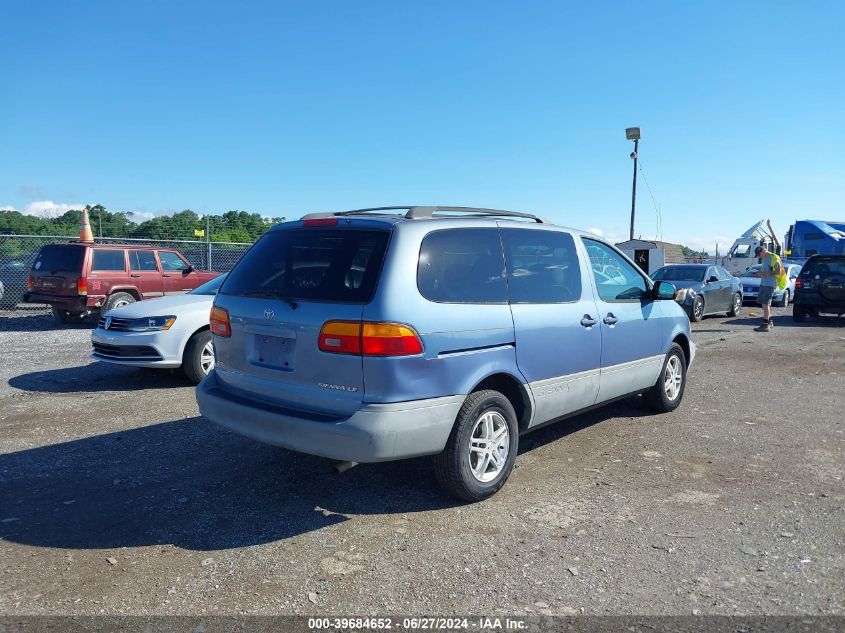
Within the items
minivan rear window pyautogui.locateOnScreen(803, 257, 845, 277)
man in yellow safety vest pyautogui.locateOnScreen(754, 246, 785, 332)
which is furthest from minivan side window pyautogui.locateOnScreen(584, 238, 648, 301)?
minivan rear window pyautogui.locateOnScreen(803, 257, 845, 277)

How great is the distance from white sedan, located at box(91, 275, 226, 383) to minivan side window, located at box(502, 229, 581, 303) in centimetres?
422

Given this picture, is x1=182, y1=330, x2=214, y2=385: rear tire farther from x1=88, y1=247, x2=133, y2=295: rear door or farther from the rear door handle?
x1=88, y1=247, x2=133, y2=295: rear door

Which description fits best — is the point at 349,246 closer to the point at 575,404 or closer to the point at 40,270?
the point at 575,404

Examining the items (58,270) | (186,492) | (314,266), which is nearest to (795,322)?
(314,266)

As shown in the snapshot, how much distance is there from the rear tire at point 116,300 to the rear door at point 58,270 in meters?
0.58

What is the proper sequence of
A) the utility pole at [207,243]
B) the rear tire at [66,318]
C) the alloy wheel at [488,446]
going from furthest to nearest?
the utility pole at [207,243] → the rear tire at [66,318] → the alloy wheel at [488,446]

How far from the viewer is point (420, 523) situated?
155 inches

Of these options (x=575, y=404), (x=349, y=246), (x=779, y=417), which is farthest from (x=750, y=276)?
(x=349, y=246)

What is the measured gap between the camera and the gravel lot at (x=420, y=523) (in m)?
3.13

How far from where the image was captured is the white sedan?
7.34 meters

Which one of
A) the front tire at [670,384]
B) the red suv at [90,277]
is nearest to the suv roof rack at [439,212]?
the front tire at [670,384]

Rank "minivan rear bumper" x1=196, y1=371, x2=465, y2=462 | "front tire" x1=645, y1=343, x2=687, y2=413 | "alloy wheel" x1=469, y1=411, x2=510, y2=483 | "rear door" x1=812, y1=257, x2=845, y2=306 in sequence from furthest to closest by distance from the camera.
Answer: "rear door" x1=812, y1=257, x2=845, y2=306 → "front tire" x1=645, y1=343, x2=687, y2=413 → "alloy wheel" x1=469, y1=411, x2=510, y2=483 → "minivan rear bumper" x1=196, y1=371, x2=465, y2=462

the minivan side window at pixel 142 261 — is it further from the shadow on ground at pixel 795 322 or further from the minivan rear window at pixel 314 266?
the shadow on ground at pixel 795 322

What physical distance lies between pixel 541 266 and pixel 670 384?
103 inches
